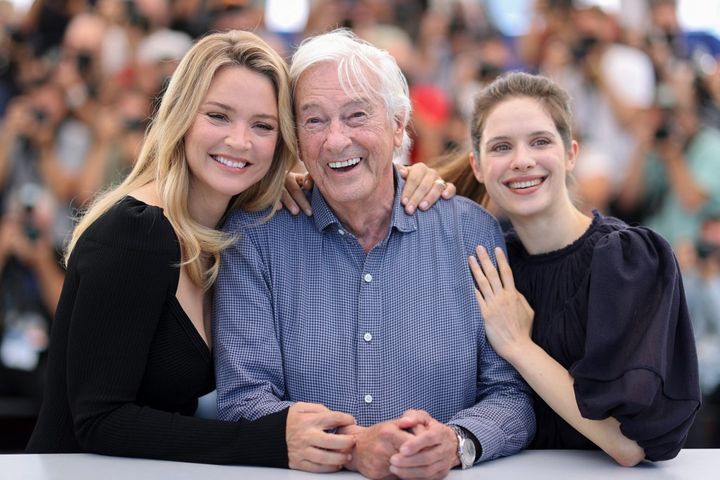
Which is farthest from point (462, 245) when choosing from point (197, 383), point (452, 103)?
point (452, 103)

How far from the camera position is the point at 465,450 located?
1721 mm

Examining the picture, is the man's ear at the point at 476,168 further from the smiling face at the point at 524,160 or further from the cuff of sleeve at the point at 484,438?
the cuff of sleeve at the point at 484,438

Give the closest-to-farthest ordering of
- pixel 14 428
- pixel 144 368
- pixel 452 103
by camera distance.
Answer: pixel 144 368, pixel 14 428, pixel 452 103

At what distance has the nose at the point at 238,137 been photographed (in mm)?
1973

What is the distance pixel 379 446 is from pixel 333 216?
2.10ft

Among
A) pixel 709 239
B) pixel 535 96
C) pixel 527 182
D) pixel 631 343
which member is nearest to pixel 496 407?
pixel 631 343

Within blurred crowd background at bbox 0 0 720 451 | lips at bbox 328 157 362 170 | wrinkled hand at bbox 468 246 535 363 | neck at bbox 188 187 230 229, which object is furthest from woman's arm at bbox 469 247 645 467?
blurred crowd background at bbox 0 0 720 451

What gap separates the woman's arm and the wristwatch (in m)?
0.22

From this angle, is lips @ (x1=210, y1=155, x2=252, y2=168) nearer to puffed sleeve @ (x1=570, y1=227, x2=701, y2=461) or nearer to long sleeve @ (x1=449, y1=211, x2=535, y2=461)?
long sleeve @ (x1=449, y1=211, x2=535, y2=461)

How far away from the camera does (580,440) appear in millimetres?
1922

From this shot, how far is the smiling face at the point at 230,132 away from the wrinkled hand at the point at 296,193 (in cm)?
14

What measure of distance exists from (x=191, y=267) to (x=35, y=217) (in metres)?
1.97

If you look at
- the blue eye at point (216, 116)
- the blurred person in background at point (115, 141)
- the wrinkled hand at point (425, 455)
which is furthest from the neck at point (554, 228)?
the blurred person in background at point (115, 141)

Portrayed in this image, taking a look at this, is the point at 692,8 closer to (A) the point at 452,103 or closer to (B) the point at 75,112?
(A) the point at 452,103
